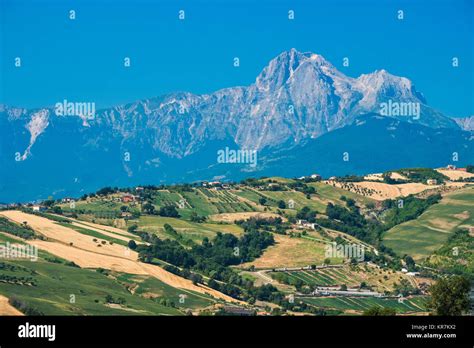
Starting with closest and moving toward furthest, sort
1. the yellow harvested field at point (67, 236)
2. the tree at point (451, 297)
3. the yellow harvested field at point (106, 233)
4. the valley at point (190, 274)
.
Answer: the tree at point (451, 297)
the valley at point (190, 274)
the yellow harvested field at point (67, 236)
the yellow harvested field at point (106, 233)

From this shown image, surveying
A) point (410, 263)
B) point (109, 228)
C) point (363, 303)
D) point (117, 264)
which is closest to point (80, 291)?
point (117, 264)

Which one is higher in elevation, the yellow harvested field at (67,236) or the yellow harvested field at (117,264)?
the yellow harvested field at (67,236)

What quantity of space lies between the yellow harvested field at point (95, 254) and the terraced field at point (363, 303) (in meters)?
15.6

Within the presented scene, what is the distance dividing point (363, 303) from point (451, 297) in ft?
208

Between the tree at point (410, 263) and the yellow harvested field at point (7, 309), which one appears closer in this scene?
the yellow harvested field at point (7, 309)

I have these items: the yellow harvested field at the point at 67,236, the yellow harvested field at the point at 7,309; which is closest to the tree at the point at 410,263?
the yellow harvested field at the point at 67,236

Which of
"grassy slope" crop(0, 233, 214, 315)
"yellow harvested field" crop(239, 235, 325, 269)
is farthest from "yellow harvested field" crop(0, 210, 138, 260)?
"yellow harvested field" crop(239, 235, 325, 269)

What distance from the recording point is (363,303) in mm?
149500

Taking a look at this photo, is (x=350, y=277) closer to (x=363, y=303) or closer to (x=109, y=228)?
(x=363, y=303)

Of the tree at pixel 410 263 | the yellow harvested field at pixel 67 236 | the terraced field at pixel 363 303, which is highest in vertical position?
the yellow harvested field at pixel 67 236

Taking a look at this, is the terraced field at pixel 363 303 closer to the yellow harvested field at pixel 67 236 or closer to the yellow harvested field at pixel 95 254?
the yellow harvested field at pixel 95 254

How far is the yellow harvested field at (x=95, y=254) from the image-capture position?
148125 mm
